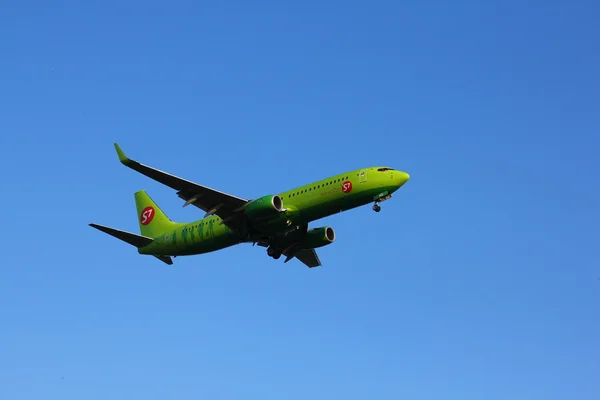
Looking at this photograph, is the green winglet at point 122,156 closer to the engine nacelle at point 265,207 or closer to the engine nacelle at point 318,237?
the engine nacelle at point 265,207

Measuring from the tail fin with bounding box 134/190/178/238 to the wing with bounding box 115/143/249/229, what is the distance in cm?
866

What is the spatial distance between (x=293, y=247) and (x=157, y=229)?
38.0ft

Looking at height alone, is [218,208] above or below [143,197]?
below

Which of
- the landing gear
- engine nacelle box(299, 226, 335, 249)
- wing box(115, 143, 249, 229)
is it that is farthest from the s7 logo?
engine nacelle box(299, 226, 335, 249)

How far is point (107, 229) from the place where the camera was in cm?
6588

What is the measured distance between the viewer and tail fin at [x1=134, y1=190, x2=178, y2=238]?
71.7 metres

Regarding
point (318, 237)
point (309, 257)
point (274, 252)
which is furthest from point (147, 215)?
point (318, 237)

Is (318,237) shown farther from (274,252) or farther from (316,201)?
(316,201)

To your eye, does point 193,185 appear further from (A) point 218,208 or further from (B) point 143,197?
(B) point 143,197

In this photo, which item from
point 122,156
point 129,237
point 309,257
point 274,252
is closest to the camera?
point 122,156

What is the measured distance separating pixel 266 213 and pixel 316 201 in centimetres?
349

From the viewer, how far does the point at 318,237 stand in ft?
223

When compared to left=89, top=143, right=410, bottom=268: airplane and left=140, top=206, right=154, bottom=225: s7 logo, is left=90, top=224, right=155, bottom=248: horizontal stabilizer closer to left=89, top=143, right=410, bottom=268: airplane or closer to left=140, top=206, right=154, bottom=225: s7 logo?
left=89, top=143, right=410, bottom=268: airplane

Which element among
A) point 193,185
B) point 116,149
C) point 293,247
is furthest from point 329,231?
point 116,149
